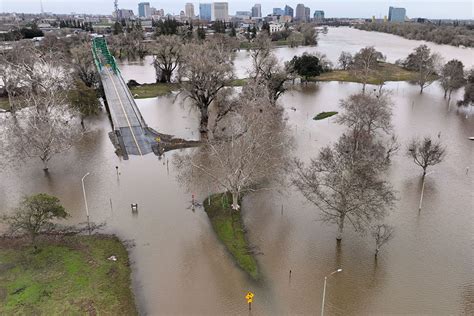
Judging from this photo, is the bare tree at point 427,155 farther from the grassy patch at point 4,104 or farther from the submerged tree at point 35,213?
the grassy patch at point 4,104

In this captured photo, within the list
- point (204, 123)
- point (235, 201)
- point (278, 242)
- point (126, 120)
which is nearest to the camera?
point (278, 242)

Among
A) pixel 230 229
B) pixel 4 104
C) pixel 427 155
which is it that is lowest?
pixel 230 229

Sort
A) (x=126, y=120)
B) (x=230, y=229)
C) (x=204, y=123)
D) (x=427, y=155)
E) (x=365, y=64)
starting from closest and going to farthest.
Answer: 1. (x=230, y=229)
2. (x=427, y=155)
3. (x=204, y=123)
4. (x=126, y=120)
5. (x=365, y=64)

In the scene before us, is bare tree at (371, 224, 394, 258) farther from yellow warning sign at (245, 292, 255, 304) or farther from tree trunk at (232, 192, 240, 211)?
tree trunk at (232, 192, 240, 211)

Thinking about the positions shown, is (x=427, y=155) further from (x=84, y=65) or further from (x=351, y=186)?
(x=84, y=65)

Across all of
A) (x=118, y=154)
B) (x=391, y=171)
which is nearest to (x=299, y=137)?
(x=391, y=171)

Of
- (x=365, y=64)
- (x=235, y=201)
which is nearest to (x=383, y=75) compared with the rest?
(x=365, y=64)
